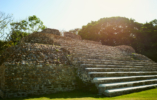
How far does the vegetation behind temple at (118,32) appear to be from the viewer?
1855cm

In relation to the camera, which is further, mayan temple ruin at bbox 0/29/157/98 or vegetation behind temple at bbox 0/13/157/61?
vegetation behind temple at bbox 0/13/157/61

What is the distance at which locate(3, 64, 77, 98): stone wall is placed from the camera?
179 inches

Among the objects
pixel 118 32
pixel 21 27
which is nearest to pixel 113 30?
pixel 118 32

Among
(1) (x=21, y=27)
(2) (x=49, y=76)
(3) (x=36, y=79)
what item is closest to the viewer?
(3) (x=36, y=79)

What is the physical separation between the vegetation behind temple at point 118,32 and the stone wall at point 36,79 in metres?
13.3

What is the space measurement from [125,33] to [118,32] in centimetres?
130

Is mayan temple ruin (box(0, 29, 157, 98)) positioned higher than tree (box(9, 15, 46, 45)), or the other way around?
tree (box(9, 15, 46, 45))

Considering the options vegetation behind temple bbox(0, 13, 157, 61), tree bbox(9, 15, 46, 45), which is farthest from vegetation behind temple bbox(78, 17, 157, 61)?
tree bbox(9, 15, 46, 45)

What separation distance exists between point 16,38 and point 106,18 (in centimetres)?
1612

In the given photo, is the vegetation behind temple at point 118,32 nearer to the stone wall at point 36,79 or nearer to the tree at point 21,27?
the tree at point 21,27

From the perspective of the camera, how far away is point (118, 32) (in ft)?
72.0

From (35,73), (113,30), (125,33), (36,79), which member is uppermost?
(113,30)

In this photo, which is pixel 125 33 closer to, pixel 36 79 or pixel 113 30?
pixel 113 30

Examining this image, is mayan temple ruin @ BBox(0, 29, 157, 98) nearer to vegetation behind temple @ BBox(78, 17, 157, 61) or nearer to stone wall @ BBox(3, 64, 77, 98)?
stone wall @ BBox(3, 64, 77, 98)
